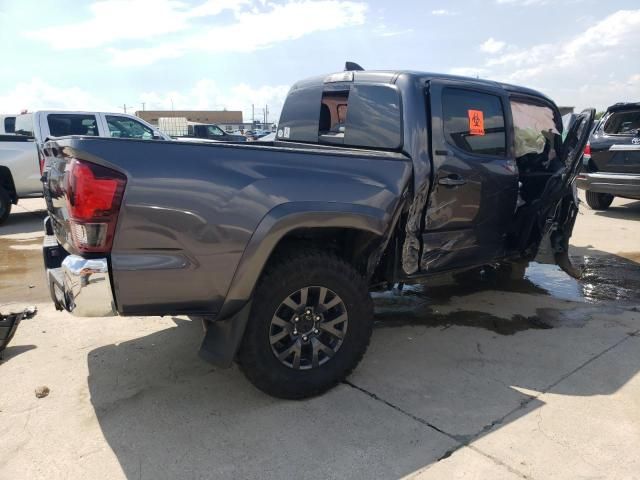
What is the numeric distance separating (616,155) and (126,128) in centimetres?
870

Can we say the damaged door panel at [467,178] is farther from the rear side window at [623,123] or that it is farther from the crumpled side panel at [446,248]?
the rear side window at [623,123]

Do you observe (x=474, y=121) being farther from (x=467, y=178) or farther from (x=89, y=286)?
(x=89, y=286)

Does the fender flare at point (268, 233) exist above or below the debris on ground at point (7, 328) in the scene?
above

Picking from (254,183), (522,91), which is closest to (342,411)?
(254,183)

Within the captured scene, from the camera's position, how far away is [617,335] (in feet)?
13.3

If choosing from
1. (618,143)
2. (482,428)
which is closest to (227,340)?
(482,428)

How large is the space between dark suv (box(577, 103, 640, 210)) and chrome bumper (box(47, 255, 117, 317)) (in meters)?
7.72

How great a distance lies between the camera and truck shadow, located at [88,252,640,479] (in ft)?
8.40

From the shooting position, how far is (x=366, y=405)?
304cm

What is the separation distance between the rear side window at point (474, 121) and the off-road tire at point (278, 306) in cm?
141

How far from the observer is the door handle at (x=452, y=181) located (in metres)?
3.61

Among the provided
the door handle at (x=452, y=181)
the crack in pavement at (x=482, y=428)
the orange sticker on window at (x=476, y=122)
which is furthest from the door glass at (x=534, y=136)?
the crack in pavement at (x=482, y=428)

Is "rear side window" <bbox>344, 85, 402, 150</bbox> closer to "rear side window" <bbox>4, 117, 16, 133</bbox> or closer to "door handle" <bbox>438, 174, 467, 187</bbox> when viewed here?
"door handle" <bbox>438, 174, 467, 187</bbox>

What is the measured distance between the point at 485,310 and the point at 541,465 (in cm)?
229
